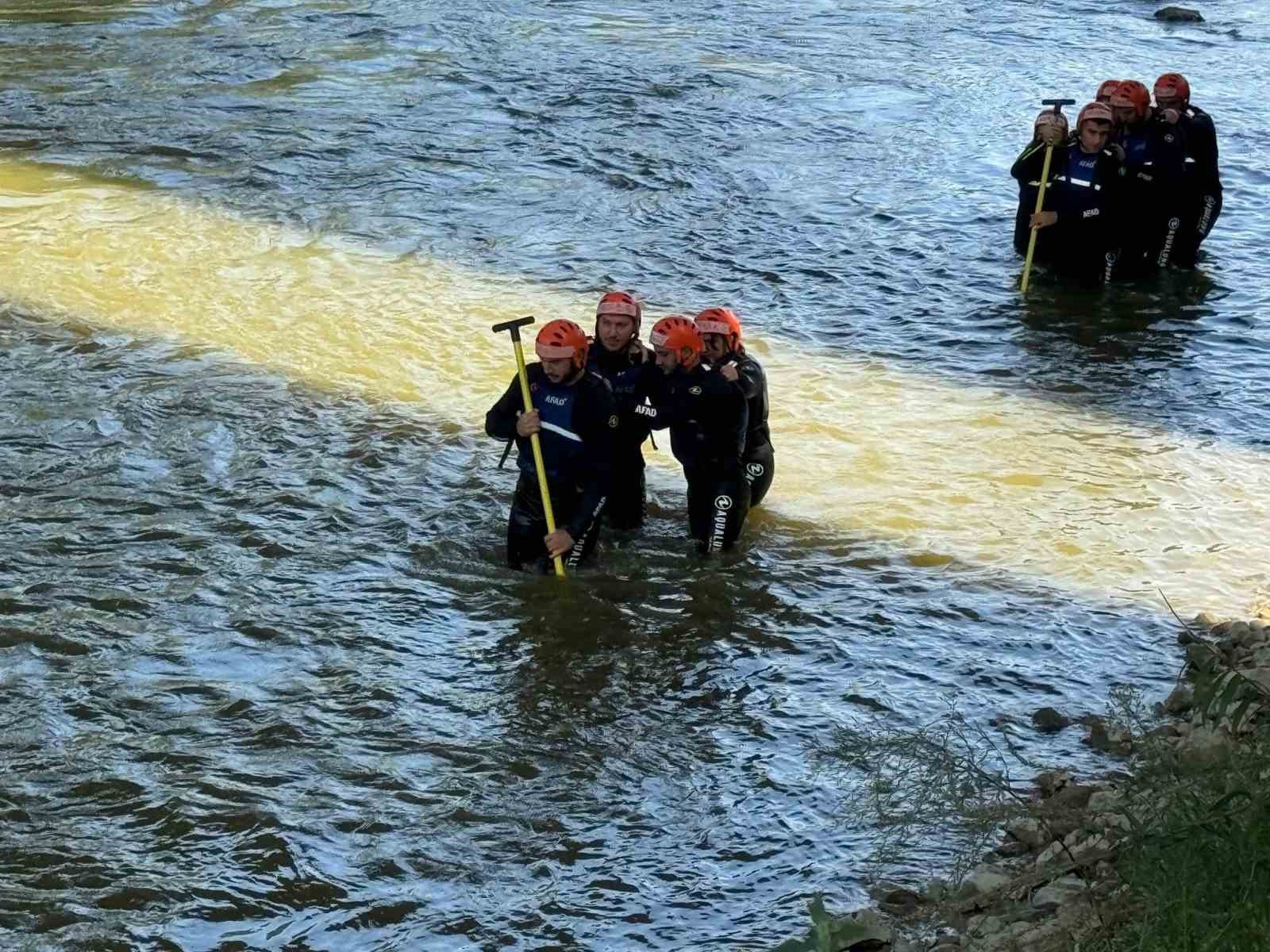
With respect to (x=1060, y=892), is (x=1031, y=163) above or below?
above

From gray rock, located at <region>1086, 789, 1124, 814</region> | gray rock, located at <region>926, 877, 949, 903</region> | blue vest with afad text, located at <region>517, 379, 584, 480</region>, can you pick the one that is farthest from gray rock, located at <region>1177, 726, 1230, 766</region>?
blue vest with afad text, located at <region>517, 379, 584, 480</region>

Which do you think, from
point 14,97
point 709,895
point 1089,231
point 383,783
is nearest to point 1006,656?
point 709,895

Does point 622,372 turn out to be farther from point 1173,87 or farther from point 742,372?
point 1173,87

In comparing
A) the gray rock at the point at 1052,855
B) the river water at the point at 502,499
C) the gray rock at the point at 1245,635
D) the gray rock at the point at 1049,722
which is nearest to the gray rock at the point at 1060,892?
the gray rock at the point at 1052,855

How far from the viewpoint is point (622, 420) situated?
33.8 feet

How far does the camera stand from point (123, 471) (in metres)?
11.6

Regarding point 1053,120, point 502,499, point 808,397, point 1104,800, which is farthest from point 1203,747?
point 1053,120

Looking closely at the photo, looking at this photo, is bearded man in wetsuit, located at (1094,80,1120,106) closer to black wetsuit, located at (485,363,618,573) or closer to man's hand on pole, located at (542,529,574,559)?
black wetsuit, located at (485,363,618,573)

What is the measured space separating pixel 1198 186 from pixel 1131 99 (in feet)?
3.51

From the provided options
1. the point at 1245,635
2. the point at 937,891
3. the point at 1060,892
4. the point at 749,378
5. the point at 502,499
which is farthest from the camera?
the point at 502,499

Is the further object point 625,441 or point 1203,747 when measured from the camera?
point 625,441

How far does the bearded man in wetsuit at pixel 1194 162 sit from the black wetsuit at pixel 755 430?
6.74 meters

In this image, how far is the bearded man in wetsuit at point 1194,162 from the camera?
15.7m

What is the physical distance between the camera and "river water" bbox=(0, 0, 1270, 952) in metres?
7.76
